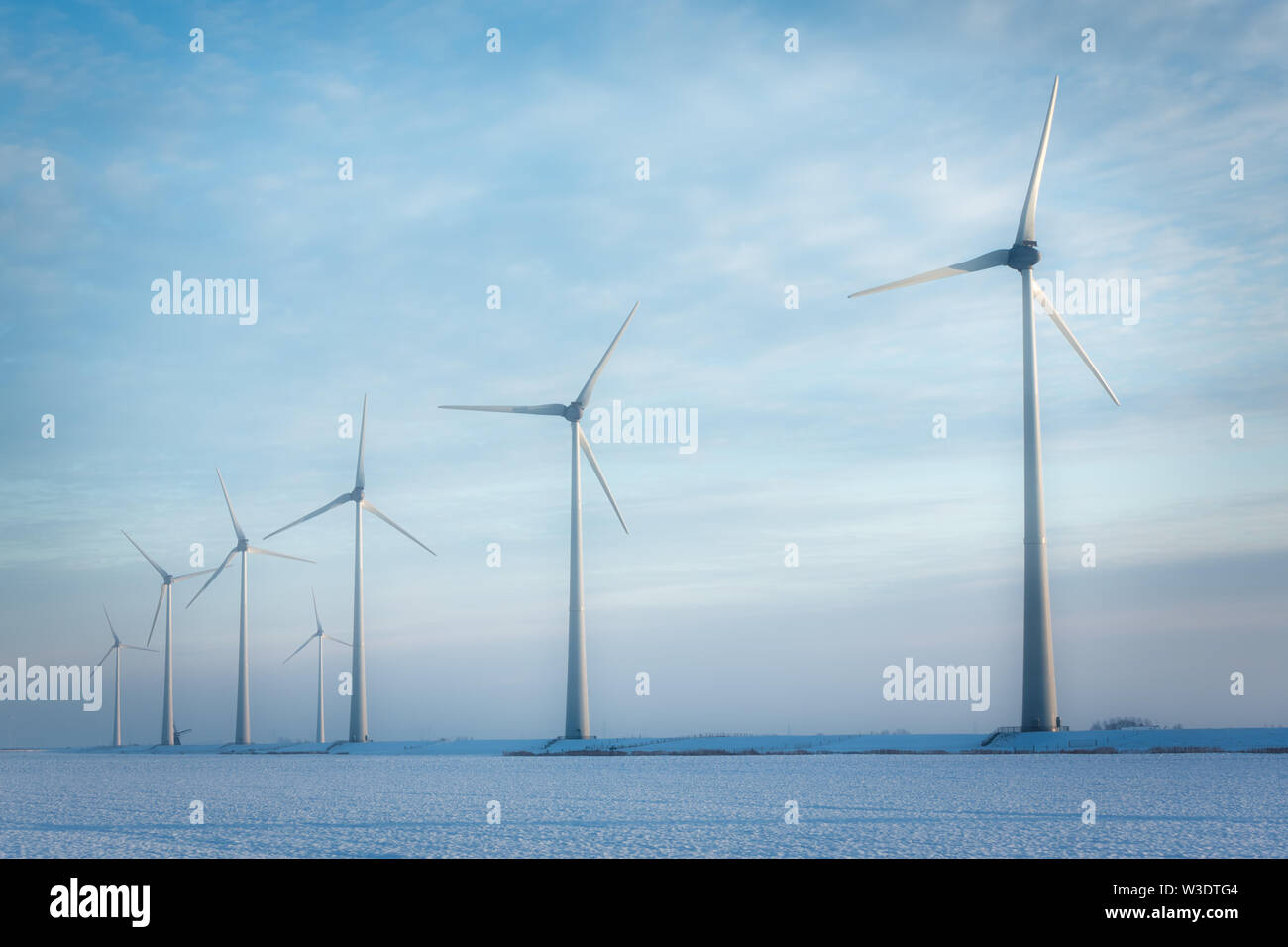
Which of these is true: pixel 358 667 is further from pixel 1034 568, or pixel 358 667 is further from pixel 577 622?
pixel 1034 568

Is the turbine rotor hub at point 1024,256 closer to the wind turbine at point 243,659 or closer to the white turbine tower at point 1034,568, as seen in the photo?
the white turbine tower at point 1034,568

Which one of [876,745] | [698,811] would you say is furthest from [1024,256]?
[698,811]

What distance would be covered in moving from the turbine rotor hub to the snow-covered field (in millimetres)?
27979

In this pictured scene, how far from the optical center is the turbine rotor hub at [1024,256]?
64688 mm

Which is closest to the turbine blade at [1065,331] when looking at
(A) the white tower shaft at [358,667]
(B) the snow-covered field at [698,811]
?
(B) the snow-covered field at [698,811]

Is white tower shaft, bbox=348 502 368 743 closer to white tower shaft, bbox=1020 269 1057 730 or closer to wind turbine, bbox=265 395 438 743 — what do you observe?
wind turbine, bbox=265 395 438 743

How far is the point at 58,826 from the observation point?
26.0m

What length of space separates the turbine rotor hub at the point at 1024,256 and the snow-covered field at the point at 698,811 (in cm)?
2798

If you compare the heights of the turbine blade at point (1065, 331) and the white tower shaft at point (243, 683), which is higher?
the turbine blade at point (1065, 331)

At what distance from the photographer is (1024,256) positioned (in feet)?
212
